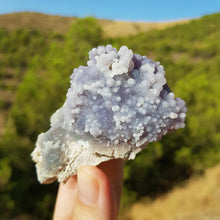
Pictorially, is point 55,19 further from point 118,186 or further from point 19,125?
point 118,186

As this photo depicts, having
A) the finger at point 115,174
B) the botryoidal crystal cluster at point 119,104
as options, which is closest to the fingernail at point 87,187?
the botryoidal crystal cluster at point 119,104

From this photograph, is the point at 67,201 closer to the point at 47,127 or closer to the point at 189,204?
the point at 47,127

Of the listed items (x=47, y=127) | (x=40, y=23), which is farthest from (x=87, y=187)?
(x=40, y=23)

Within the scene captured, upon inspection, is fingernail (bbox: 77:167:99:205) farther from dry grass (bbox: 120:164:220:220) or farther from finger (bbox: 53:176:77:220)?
dry grass (bbox: 120:164:220:220)

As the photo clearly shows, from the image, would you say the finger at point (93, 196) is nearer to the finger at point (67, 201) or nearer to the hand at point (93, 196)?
the hand at point (93, 196)

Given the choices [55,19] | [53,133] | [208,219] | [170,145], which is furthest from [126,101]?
[55,19]

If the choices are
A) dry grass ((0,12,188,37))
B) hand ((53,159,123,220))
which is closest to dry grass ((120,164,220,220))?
hand ((53,159,123,220))
